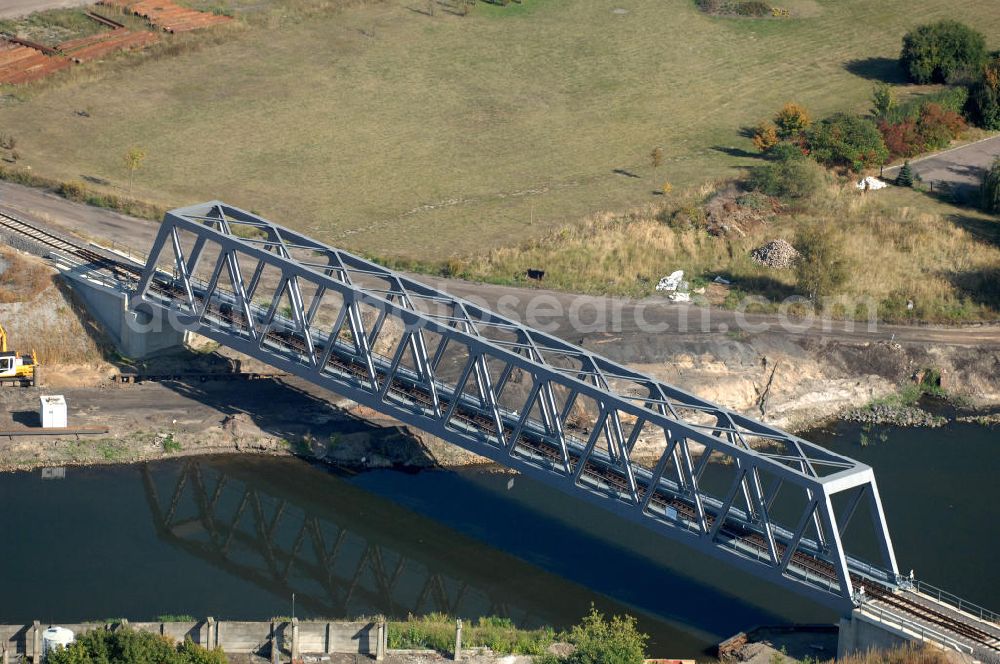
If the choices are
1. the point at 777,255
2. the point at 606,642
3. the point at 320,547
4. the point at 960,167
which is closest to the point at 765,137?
the point at 960,167

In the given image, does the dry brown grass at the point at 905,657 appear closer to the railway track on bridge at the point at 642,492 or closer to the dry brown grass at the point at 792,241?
the railway track on bridge at the point at 642,492

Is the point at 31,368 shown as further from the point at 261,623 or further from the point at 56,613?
the point at 261,623

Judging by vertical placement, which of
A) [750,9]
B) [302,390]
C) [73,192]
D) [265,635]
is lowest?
[265,635]

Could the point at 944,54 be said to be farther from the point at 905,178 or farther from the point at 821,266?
the point at 821,266

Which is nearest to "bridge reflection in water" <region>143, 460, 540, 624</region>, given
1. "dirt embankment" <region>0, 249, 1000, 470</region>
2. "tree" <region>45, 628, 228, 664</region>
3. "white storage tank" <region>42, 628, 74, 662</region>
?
"dirt embankment" <region>0, 249, 1000, 470</region>

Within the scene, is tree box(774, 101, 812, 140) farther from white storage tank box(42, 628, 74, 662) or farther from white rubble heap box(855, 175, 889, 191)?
white storage tank box(42, 628, 74, 662)

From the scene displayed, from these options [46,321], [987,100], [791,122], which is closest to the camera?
[46,321]
